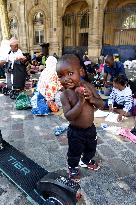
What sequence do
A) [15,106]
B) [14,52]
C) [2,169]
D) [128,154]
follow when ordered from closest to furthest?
[2,169], [128,154], [15,106], [14,52]

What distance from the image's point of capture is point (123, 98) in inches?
201

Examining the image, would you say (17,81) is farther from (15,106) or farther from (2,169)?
(2,169)

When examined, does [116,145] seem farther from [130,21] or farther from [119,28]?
[119,28]

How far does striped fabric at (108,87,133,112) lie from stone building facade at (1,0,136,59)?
12.3 m

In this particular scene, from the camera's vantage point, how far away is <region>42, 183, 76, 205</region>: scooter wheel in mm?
2094

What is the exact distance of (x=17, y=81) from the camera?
7098 mm

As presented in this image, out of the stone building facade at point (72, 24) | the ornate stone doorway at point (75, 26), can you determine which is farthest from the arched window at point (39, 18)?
the ornate stone doorway at point (75, 26)

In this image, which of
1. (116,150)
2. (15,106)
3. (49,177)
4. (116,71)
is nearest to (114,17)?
(116,71)

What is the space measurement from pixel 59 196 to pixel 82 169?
1065mm

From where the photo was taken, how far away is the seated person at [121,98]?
493cm

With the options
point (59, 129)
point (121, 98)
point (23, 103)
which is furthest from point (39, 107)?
point (121, 98)

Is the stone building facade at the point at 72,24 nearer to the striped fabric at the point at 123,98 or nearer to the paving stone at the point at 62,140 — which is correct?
the striped fabric at the point at 123,98

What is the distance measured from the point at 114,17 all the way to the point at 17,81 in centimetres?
1474

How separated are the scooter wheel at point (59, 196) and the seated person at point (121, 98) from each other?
3.18 metres
